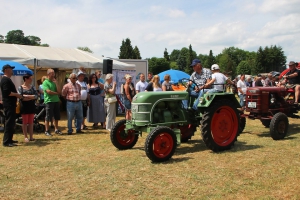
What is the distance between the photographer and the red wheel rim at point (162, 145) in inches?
199

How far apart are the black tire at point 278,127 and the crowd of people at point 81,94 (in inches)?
50.2

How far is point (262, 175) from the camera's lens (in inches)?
171

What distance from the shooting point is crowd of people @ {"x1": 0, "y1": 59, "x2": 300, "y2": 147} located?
6.41 m

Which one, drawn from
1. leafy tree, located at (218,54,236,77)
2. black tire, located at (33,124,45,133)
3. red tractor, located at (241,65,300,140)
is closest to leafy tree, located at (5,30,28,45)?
leafy tree, located at (218,54,236,77)

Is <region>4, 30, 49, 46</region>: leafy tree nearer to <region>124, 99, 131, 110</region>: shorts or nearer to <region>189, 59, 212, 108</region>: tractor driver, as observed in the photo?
<region>124, 99, 131, 110</region>: shorts

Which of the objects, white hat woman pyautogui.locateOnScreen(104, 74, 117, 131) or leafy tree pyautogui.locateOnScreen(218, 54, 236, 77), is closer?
white hat woman pyautogui.locateOnScreen(104, 74, 117, 131)

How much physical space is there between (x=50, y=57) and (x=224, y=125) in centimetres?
949

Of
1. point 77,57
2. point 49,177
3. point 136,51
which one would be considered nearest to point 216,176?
A: point 49,177

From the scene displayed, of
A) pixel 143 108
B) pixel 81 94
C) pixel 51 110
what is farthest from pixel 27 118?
pixel 143 108

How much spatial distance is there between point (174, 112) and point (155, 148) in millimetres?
1035

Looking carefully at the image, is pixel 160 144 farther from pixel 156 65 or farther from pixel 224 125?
pixel 156 65

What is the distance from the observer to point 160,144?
510 centimetres

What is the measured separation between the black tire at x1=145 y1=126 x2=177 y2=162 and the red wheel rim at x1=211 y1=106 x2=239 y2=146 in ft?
3.31

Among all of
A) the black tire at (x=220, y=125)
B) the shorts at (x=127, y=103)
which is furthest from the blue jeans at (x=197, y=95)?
the shorts at (x=127, y=103)
